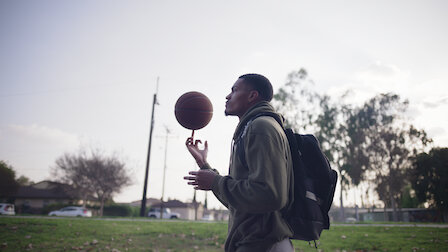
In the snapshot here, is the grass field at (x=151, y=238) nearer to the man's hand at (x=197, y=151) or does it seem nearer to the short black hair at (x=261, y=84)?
the man's hand at (x=197, y=151)

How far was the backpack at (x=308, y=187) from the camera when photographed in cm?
209

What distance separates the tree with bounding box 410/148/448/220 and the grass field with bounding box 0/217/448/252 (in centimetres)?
2602

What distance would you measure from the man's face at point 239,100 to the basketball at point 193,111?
2.58ft

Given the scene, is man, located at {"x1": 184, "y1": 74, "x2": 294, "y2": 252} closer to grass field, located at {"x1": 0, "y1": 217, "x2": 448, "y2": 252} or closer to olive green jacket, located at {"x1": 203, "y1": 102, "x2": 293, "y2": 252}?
olive green jacket, located at {"x1": 203, "y1": 102, "x2": 293, "y2": 252}

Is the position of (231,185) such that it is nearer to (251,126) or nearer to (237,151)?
(237,151)

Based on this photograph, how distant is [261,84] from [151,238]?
351 inches

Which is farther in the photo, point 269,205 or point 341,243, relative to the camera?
point 341,243

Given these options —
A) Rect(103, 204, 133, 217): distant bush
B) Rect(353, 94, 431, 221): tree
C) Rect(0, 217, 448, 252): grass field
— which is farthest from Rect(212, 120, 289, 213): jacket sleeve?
Rect(103, 204, 133, 217): distant bush

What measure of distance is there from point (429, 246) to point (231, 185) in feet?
29.9

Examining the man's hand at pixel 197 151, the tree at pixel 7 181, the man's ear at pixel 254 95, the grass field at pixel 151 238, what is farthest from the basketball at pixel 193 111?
the tree at pixel 7 181

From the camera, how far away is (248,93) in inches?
98.3

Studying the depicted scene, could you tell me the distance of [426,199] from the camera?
33562 mm

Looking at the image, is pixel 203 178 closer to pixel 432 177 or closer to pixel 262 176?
pixel 262 176

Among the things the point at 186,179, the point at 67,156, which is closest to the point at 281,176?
the point at 186,179
